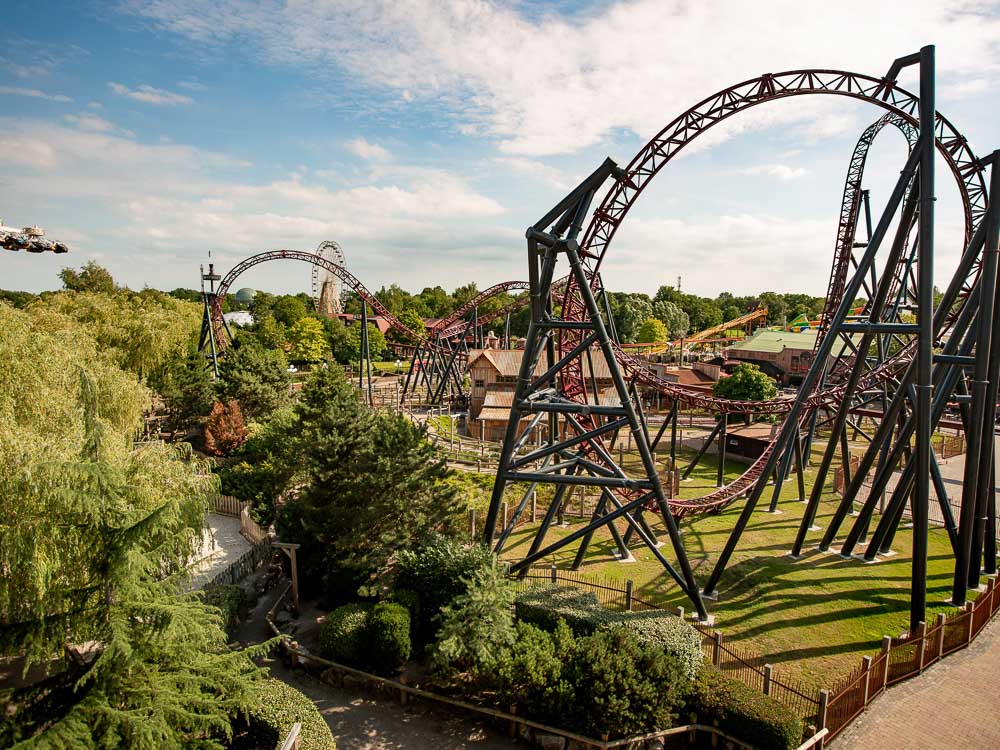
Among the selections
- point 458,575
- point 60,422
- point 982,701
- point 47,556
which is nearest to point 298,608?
point 458,575

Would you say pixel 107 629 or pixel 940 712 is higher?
pixel 107 629

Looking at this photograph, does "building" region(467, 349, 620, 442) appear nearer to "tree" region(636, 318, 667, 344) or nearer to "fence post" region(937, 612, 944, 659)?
"fence post" region(937, 612, 944, 659)

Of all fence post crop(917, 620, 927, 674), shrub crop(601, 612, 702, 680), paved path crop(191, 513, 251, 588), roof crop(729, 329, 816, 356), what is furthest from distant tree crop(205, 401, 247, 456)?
roof crop(729, 329, 816, 356)

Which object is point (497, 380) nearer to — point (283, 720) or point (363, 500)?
point (363, 500)

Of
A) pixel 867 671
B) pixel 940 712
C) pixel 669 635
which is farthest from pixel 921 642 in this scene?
pixel 669 635

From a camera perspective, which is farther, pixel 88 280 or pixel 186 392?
pixel 88 280

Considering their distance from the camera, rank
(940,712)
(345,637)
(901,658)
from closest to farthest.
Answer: (940,712), (901,658), (345,637)

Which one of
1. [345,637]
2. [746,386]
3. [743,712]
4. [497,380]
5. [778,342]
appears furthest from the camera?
[778,342]

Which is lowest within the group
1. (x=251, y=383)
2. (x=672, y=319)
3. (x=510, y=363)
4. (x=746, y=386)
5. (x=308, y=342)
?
(x=251, y=383)
